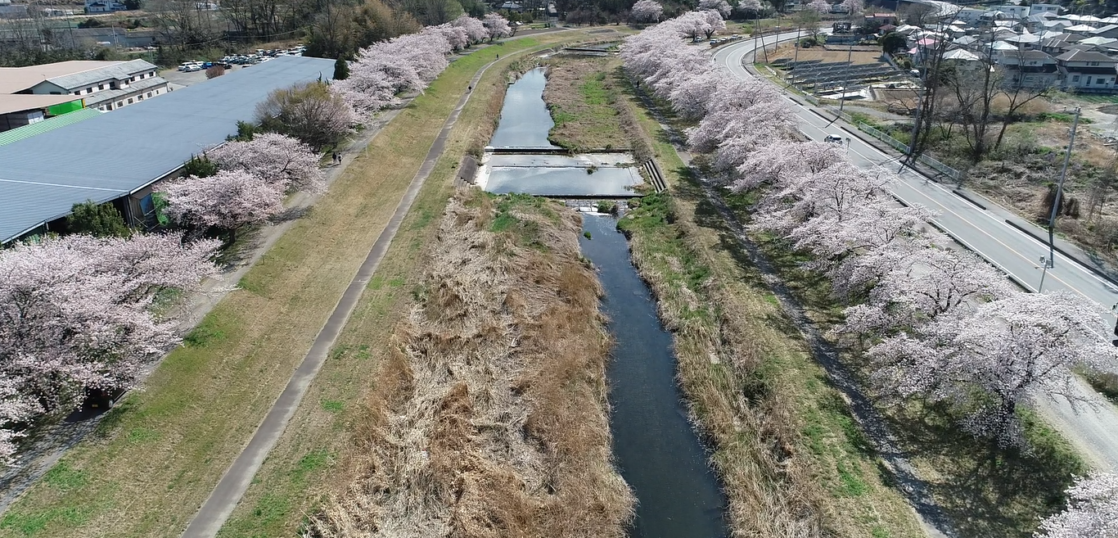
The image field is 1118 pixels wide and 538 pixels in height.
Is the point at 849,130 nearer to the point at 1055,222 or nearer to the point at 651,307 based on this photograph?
the point at 1055,222

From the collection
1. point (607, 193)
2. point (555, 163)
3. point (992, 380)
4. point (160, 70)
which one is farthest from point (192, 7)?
point (992, 380)

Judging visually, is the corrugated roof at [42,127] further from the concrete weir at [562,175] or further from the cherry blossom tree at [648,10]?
the cherry blossom tree at [648,10]

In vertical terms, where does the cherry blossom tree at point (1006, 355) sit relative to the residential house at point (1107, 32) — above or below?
below

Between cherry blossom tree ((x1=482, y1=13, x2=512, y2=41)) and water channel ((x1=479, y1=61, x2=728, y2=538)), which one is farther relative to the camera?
cherry blossom tree ((x1=482, y1=13, x2=512, y2=41))

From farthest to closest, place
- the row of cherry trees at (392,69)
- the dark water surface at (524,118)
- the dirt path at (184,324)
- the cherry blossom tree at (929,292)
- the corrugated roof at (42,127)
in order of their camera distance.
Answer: the dark water surface at (524,118) < the row of cherry trees at (392,69) < the corrugated roof at (42,127) < the cherry blossom tree at (929,292) < the dirt path at (184,324)

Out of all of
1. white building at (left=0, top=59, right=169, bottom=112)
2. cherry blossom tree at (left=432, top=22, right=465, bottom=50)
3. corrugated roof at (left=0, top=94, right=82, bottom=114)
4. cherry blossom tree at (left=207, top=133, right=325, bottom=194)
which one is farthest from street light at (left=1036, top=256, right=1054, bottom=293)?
cherry blossom tree at (left=432, top=22, right=465, bottom=50)

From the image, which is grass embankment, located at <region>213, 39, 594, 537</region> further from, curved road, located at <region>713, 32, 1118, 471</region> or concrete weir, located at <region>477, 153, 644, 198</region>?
curved road, located at <region>713, 32, 1118, 471</region>

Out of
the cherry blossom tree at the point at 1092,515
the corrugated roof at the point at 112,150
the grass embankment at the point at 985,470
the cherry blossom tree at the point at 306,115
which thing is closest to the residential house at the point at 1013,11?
the cherry blossom tree at the point at 306,115
